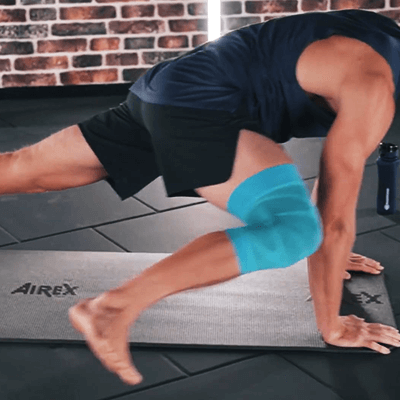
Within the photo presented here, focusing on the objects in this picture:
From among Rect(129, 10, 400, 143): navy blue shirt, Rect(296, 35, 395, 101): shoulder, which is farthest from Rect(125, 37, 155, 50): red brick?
Rect(296, 35, 395, 101): shoulder

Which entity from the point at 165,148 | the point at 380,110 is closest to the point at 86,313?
the point at 165,148

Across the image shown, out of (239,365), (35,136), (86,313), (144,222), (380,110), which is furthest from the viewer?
(35,136)

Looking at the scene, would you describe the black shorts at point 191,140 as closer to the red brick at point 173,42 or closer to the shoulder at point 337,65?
the shoulder at point 337,65

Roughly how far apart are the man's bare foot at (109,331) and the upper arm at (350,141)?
563 mm

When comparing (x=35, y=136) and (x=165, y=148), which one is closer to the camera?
(x=165, y=148)

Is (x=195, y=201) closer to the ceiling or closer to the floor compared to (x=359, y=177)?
closer to the floor

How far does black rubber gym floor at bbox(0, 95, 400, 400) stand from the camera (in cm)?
203

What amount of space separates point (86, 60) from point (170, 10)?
0.53 m

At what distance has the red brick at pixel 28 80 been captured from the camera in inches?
185

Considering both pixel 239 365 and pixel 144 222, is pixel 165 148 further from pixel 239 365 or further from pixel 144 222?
pixel 144 222

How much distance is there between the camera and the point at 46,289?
250 cm

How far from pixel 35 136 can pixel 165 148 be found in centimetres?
227

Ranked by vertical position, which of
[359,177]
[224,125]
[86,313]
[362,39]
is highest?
[362,39]

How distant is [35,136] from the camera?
4051 millimetres
